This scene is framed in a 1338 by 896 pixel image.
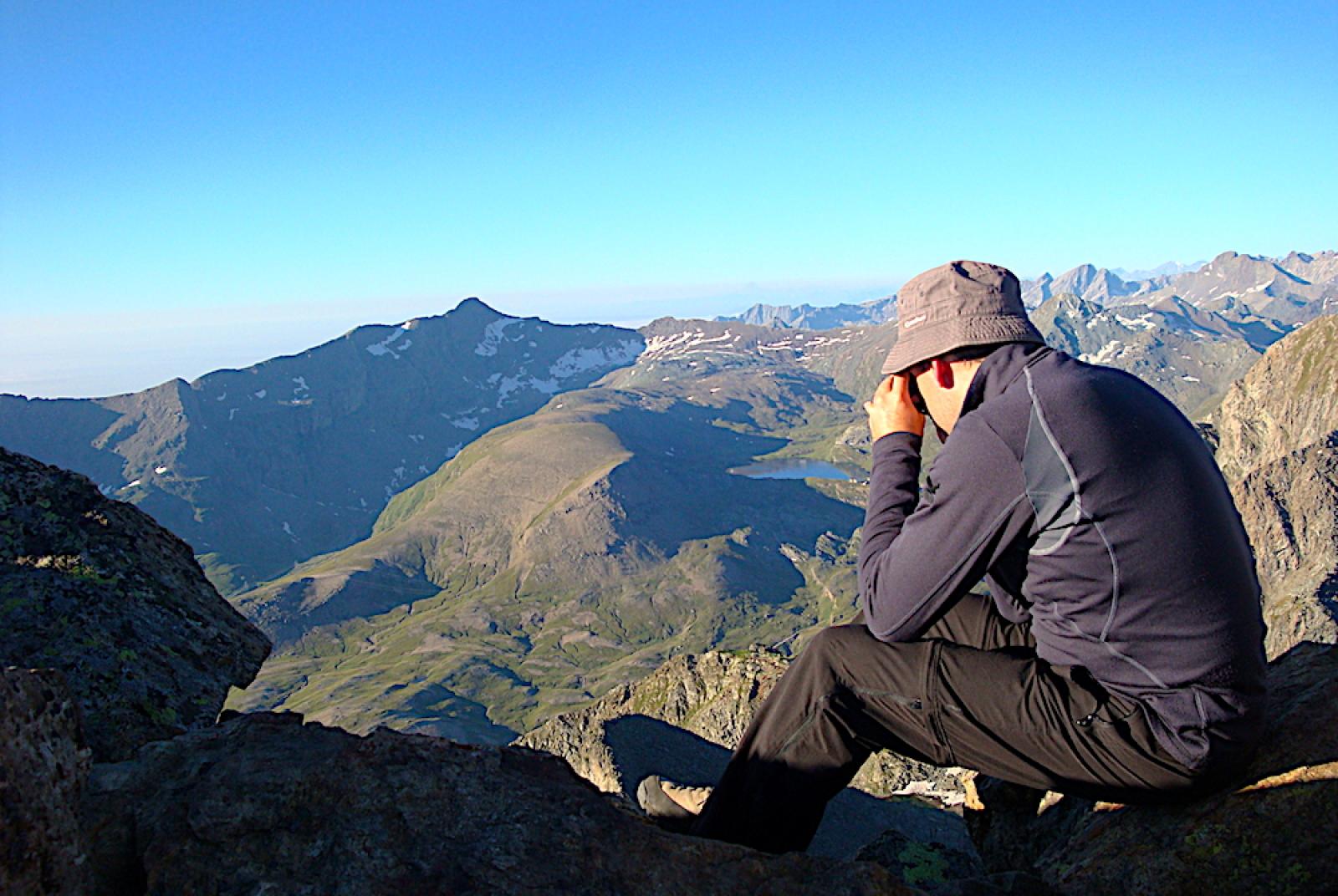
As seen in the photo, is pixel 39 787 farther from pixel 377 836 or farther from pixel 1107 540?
pixel 1107 540

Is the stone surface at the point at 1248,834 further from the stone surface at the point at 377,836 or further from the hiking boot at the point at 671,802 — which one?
the hiking boot at the point at 671,802

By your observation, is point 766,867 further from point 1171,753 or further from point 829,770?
point 1171,753

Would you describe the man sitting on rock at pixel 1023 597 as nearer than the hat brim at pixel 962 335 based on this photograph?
Yes

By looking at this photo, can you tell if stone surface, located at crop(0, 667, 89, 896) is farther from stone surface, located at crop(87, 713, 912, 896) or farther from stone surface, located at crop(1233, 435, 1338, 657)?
stone surface, located at crop(1233, 435, 1338, 657)

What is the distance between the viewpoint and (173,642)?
32.4 ft

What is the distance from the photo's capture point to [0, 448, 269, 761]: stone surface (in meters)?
8.41

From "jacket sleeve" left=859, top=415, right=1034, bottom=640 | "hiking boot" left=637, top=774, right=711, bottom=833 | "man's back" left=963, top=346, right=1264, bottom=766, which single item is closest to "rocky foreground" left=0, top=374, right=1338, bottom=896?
"hiking boot" left=637, top=774, right=711, bottom=833

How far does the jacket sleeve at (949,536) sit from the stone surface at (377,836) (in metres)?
1.93

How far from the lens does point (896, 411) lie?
6.97 meters

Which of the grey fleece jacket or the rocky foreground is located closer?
the grey fleece jacket

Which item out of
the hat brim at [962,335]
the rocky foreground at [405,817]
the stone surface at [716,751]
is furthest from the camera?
the stone surface at [716,751]

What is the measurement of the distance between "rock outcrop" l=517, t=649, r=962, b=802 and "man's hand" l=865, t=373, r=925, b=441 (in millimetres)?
13133

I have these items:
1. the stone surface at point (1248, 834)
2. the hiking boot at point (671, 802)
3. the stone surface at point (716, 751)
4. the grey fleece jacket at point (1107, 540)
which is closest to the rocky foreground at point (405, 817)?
the stone surface at point (1248, 834)

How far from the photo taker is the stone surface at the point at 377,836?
17.9 feet
